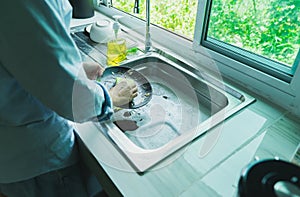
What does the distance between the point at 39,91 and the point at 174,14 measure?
84cm

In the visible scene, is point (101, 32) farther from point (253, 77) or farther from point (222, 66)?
point (253, 77)

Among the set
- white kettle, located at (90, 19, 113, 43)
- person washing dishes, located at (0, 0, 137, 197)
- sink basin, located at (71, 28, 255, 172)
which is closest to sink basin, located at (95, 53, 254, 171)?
sink basin, located at (71, 28, 255, 172)

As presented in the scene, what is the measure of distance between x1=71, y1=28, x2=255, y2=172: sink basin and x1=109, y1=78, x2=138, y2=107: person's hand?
7cm

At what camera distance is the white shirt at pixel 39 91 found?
473 millimetres

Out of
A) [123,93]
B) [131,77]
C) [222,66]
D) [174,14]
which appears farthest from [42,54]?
[174,14]

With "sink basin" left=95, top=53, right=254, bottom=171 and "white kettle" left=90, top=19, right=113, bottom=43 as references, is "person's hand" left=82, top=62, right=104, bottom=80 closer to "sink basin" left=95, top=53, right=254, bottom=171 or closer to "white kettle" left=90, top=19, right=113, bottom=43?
"sink basin" left=95, top=53, right=254, bottom=171

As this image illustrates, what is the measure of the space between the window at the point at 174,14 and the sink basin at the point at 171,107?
0.54 feet

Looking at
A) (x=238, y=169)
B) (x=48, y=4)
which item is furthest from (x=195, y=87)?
(x=48, y=4)

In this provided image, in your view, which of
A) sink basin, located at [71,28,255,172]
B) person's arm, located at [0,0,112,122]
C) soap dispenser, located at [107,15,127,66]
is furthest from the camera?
soap dispenser, located at [107,15,127,66]

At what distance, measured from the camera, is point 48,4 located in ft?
1.56

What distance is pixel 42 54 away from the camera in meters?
0.50

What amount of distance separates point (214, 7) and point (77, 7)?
2.61 feet

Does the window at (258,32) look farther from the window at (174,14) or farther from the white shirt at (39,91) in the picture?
the white shirt at (39,91)

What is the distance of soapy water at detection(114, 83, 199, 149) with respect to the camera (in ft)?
2.86
